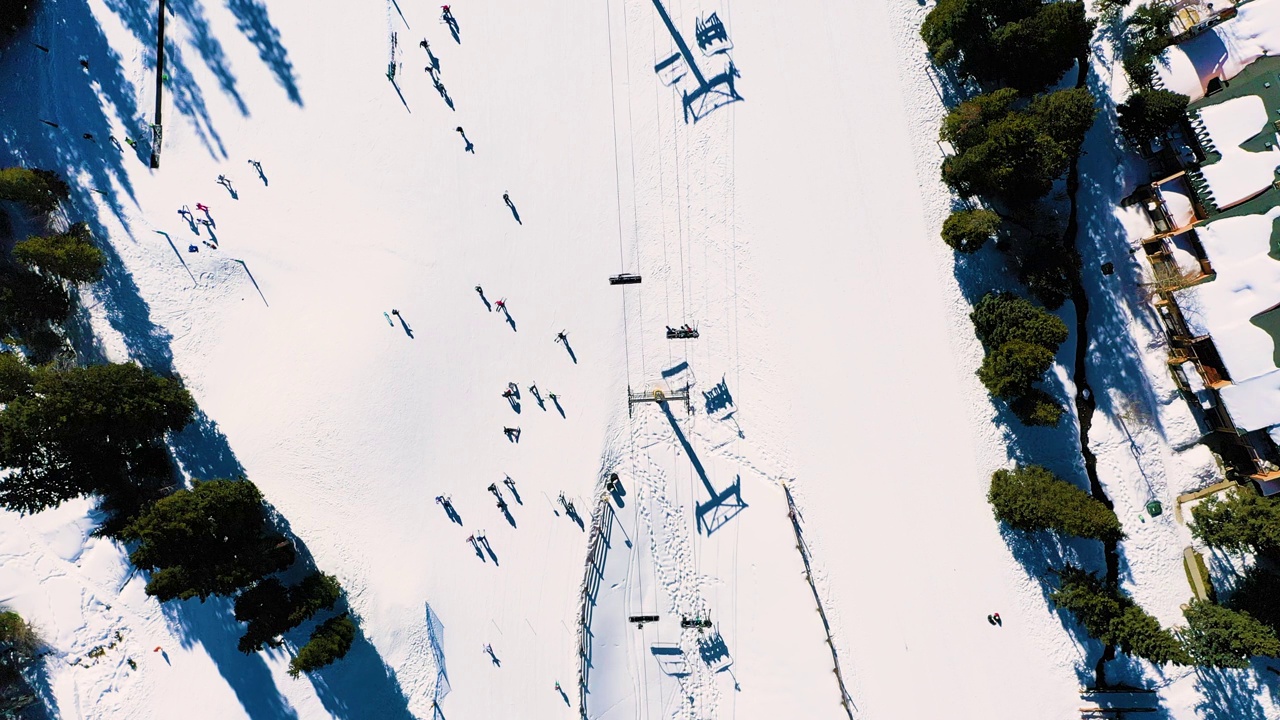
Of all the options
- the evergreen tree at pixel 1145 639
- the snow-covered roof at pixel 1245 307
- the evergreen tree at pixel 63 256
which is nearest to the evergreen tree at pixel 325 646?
the evergreen tree at pixel 63 256

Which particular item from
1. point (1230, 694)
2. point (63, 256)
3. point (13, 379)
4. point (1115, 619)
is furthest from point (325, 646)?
point (1230, 694)

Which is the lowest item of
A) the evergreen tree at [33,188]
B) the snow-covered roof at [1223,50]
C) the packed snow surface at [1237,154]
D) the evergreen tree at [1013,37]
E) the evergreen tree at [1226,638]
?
the evergreen tree at [1226,638]

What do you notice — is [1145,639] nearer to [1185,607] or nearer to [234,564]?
[1185,607]

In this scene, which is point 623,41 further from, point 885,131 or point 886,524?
point 886,524

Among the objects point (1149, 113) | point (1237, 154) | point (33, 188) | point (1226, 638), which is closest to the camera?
point (1226, 638)

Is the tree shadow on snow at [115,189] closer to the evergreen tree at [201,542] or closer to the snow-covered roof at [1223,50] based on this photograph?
the evergreen tree at [201,542]

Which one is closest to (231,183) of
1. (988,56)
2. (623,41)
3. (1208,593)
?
(623,41)
